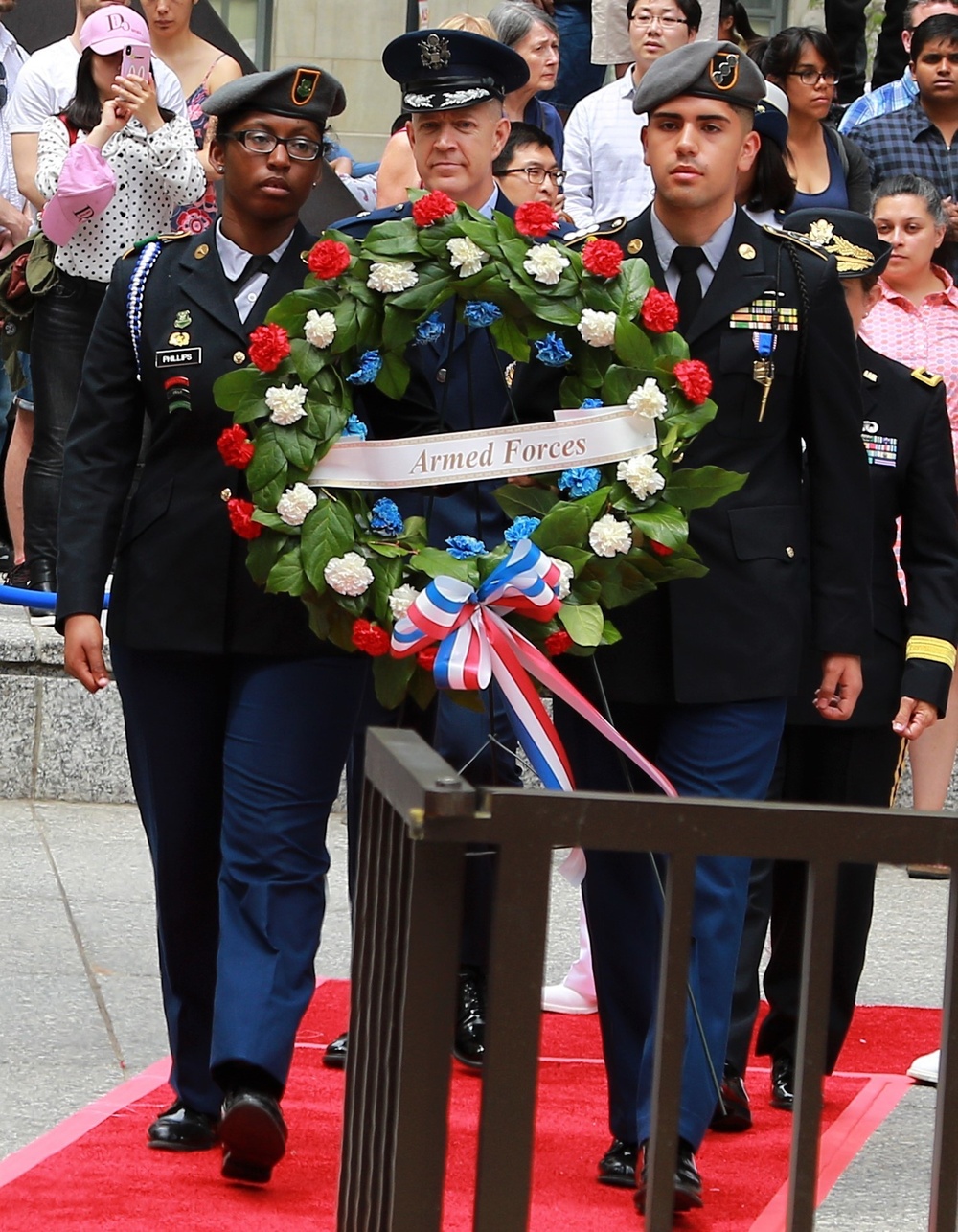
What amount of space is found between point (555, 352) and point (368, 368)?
1.18 feet

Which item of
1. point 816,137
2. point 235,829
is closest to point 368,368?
point 235,829

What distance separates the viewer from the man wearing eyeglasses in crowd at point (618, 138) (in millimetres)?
8680

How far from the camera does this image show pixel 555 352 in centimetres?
415

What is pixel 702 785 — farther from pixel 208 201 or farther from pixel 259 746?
pixel 208 201

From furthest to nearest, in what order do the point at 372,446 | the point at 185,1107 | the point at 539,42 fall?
the point at 539,42
the point at 185,1107
the point at 372,446

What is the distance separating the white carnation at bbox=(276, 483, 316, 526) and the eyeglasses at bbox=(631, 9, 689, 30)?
5.46 metres

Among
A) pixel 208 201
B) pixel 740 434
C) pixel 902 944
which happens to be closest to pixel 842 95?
pixel 208 201

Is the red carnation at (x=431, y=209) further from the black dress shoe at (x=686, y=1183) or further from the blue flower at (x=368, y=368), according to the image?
the black dress shoe at (x=686, y=1183)

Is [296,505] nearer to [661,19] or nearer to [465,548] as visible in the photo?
[465,548]

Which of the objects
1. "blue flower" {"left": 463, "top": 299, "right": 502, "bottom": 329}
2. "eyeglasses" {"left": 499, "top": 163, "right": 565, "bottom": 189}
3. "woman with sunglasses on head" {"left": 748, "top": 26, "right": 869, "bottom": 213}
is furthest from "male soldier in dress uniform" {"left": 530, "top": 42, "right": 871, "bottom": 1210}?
"woman with sunglasses on head" {"left": 748, "top": 26, "right": 869, "bottom": 213}

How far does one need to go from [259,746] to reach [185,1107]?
0.79 metres

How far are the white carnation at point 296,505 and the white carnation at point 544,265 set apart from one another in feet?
1.96

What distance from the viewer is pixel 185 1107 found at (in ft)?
14.4

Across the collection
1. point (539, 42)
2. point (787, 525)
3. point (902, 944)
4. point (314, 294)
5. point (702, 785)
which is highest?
point (539, 42)
